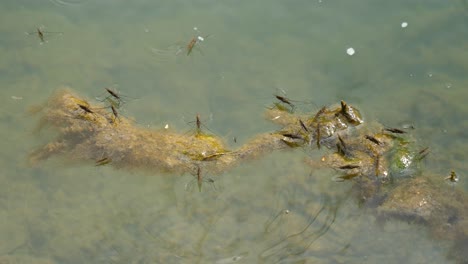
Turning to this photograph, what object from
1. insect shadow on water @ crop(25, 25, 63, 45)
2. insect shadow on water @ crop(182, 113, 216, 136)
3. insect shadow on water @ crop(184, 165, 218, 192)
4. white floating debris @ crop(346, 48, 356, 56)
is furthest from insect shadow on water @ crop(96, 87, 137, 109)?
white floating debris @ crop(346, 48, 356, 56)

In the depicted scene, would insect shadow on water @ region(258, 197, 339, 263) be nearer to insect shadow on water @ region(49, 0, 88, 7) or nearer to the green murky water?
the green murky water

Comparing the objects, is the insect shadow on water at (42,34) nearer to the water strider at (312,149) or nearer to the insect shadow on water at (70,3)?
the insect shadow on water at (70,3)

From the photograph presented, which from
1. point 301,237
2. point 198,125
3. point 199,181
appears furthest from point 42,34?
point 301,237

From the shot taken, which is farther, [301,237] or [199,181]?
[199,181]

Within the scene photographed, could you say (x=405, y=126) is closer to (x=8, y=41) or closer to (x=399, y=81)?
(x=399, y=81)

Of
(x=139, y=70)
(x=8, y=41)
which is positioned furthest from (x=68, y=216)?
(x=8, y=41)

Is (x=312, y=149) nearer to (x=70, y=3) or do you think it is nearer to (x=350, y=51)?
(x=350, y=51)
